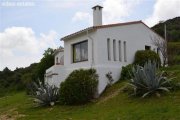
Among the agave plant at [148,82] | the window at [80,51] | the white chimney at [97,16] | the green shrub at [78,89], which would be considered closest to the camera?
the agave plant at [148,82]

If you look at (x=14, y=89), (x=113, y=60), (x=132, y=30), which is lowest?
(x=14, y=89)

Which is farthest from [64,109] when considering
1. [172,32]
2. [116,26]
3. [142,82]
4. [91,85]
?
[172,32]

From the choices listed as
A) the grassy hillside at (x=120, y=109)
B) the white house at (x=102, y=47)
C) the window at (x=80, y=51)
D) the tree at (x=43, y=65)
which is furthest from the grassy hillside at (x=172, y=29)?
the grassy hillside at (x=120, y=109)

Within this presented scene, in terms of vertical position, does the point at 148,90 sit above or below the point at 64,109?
above

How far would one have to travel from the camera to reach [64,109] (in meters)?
18.4

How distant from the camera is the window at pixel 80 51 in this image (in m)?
23.3

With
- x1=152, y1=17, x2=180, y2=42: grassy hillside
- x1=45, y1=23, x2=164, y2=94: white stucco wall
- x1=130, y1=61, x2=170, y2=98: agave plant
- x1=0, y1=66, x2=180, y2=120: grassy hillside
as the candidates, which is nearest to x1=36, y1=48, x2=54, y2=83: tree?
x1=45, y1=23, x2=164, y2=94: white stucco wall

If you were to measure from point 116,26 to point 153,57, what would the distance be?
11.6ft

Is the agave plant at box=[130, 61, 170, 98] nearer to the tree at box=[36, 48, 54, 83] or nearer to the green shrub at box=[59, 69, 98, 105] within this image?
the green shrub at box=[59, 69, 98, 105]

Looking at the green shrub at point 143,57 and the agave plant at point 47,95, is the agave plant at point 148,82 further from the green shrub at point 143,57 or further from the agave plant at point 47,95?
the green shrub at point 143,57

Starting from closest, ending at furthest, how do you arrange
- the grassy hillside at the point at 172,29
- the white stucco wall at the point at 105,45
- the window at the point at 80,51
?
the white stucco wall at the point at 105,45 → the window at the point at 80,51 → the grassy hillside at the point at 172,29

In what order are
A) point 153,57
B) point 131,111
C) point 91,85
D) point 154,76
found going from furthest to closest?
1. point 153,57
2. point 91,85
3. point 154,76
4. point 131,111

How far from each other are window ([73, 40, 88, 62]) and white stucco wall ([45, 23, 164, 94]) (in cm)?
31

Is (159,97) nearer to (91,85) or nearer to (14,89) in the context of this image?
(91,85)
